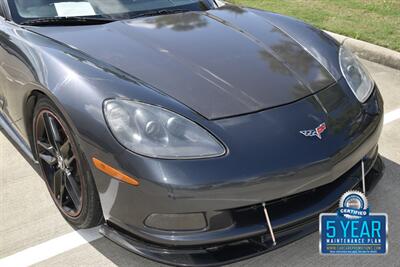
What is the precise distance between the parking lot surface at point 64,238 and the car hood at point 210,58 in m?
0.83

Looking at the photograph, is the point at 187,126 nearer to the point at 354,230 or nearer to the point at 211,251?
the point at 211,251

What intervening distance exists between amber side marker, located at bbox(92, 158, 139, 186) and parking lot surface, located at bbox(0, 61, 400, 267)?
1.97 ft

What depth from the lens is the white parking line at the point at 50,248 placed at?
2479 mm

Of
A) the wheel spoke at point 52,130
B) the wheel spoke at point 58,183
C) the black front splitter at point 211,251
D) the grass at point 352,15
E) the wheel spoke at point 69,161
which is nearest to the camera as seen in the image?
the black front splitter at point 211,251

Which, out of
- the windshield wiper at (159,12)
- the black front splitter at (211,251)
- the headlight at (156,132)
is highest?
the windshield wiper at (159,12)

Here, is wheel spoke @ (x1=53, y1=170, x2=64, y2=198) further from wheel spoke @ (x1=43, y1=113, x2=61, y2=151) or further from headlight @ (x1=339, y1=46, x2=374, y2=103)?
headlight @ (x1=339, y1=46, x2=374, y2=103)

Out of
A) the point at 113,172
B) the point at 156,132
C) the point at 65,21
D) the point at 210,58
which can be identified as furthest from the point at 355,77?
the point at 65,21

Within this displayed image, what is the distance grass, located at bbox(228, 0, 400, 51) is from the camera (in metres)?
5.54

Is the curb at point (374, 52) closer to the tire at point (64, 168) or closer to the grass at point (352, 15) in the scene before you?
the grass at point (352, 15)

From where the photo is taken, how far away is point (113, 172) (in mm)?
2068

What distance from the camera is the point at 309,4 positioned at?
273 inches

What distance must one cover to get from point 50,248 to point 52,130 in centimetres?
65

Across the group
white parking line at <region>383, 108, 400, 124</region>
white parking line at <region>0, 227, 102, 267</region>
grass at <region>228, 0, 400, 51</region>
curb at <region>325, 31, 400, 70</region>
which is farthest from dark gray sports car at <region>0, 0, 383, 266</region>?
grass at <region>228, 0, 400, 51</region>

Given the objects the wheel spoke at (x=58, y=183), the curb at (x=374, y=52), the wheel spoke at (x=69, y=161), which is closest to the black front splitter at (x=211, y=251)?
the wheel spoke at (x=69, y=161)
